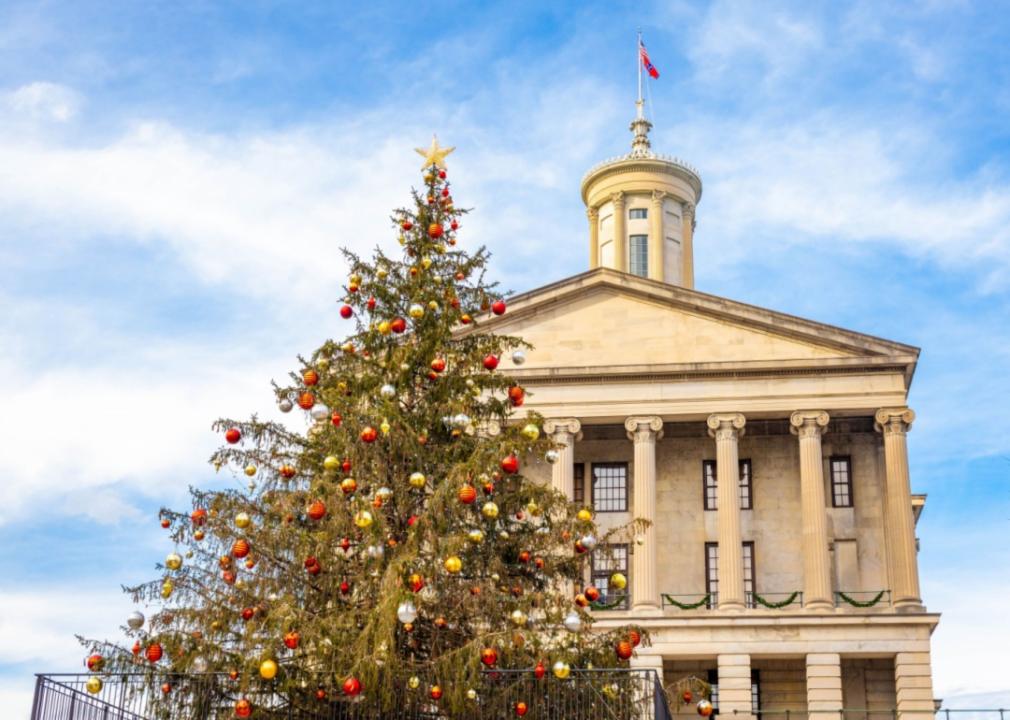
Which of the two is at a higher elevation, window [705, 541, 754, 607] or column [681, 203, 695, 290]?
column [681, 203, 695, 290]

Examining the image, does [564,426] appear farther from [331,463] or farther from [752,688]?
[331,463]

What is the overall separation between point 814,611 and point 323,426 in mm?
30474

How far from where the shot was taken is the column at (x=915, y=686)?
4622 cm

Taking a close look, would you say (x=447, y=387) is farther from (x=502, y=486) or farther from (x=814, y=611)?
(x=814, y=611)

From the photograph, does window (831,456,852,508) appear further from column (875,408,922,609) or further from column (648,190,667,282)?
Answer: column (648,190,667,282)

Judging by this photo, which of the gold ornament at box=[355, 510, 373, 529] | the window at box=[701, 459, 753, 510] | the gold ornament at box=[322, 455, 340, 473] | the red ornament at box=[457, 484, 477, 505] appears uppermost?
the window at box=[701, 459, 753, 510]

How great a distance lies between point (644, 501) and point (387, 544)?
1208 inches

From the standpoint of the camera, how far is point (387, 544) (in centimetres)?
2030

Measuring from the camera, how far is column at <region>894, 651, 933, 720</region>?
4622 cm

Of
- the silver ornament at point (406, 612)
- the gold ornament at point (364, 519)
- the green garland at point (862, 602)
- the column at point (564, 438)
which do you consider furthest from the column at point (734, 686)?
the silver ornament at point (406, 612)

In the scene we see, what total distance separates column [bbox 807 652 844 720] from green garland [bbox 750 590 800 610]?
2218mm

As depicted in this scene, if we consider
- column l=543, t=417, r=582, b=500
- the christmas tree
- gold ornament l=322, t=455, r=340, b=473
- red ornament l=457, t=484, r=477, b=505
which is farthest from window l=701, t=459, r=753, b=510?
red ornament l=457, t=484, r=477, b=505

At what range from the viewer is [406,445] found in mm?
20938

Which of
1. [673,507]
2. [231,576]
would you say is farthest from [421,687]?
[673,507]
